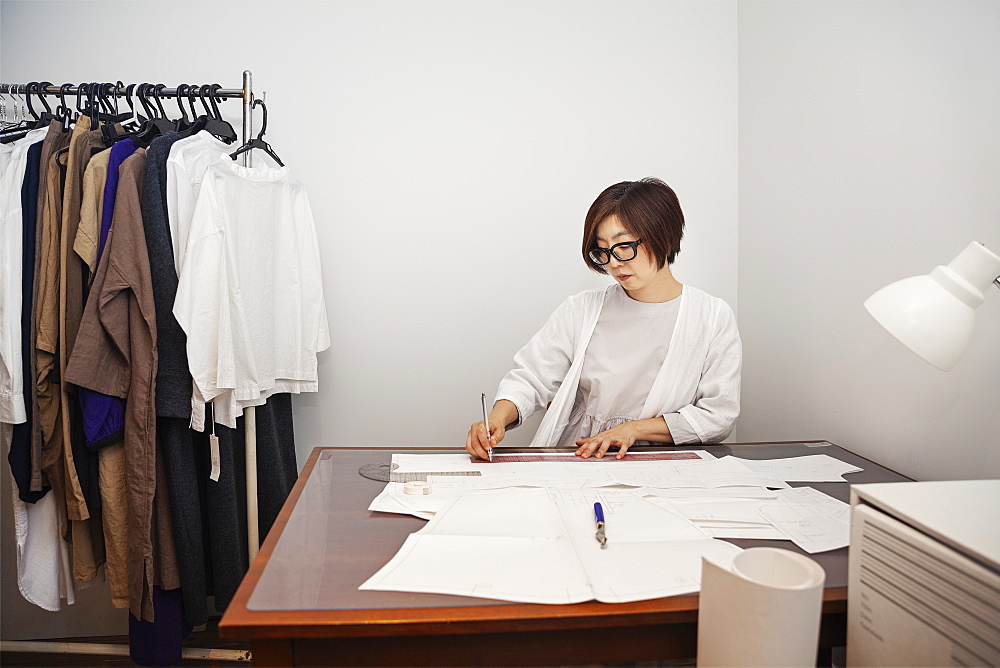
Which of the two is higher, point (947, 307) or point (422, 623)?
point (947, 307)

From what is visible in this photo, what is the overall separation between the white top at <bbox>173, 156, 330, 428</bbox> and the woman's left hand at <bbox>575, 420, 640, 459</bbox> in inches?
34.7

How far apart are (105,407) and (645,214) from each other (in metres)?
1.45

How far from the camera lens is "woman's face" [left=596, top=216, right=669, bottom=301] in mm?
1673

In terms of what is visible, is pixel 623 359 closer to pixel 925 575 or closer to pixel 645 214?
pixel 645 214

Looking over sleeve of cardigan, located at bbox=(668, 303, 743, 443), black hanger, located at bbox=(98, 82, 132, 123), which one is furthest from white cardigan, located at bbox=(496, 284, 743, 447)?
black hanger, located at bbox=(98, 82, 132, 123)

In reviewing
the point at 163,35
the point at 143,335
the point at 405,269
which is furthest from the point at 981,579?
the point at 163,35

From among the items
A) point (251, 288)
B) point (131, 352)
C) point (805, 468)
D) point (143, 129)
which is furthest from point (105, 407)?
point (805, 468)

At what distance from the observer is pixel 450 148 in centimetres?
226

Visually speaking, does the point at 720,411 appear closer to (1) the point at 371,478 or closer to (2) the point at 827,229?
(2) the point at 827,229

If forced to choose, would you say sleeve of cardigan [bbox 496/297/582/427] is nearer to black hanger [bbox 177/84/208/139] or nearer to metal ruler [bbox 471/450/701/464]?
metal ruler [bbox 471/450/701/464]

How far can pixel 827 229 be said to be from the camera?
5.80 feet

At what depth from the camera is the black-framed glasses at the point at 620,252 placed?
167 centimetres

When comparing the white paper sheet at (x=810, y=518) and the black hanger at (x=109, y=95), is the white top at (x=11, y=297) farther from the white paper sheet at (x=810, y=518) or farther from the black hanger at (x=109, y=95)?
the white paper sheet at (x=810, y=518)

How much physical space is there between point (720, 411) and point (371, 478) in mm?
903
